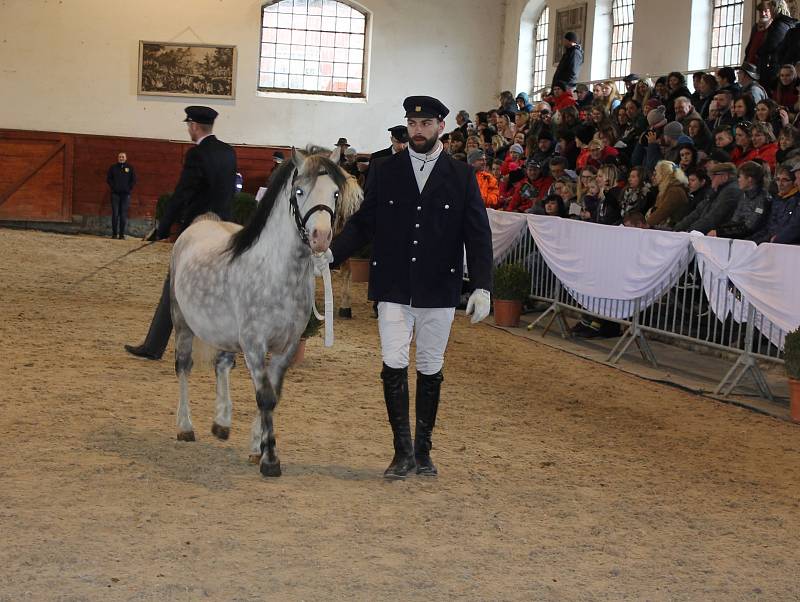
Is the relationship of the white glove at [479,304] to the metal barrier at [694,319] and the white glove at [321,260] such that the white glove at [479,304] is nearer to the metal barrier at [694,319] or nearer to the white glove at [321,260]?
the white glove at [321,260]

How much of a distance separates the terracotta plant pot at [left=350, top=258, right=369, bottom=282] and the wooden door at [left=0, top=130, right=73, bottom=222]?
1305 centimetres

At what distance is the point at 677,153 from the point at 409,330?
308 inches

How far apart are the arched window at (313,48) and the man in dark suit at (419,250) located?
21.3 metres

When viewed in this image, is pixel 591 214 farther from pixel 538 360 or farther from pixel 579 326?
pixel 538 360

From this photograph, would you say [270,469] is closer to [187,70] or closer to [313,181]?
[313,181]

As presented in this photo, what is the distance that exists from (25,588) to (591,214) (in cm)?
976

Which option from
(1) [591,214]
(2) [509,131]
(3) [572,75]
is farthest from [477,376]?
(3) [572,75]

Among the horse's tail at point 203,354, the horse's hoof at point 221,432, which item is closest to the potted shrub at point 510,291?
the horse's tail at point 203,354

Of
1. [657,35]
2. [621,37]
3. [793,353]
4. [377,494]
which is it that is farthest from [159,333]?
[621,37]

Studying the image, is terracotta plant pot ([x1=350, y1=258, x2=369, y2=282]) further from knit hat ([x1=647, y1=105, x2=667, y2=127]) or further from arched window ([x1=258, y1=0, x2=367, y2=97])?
arched window ([x1=258, y1=0, x2=367, y2=97])

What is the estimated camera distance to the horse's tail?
274 inches

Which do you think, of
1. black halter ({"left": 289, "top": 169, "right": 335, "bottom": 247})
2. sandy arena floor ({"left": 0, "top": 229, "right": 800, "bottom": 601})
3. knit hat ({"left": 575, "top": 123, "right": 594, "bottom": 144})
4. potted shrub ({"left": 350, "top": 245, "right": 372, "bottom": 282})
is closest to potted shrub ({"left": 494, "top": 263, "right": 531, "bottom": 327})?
potted shrub ({"left": 350, "top": 245, "right": 372, "bottom": 282})

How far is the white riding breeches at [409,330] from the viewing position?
594cm

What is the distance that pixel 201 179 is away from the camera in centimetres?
785
